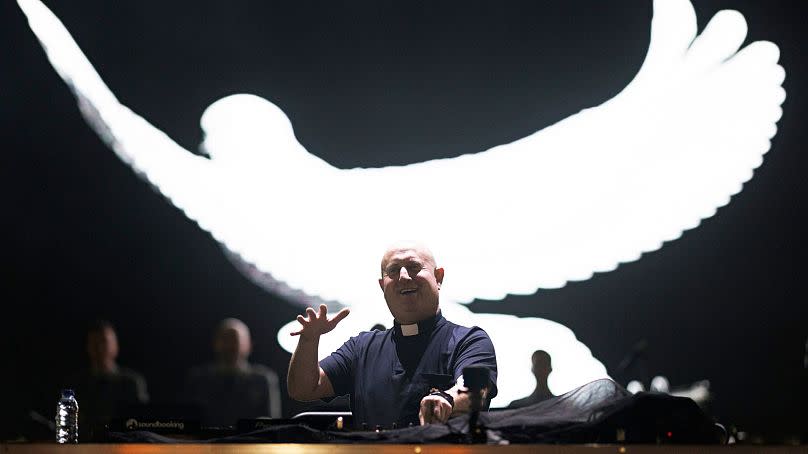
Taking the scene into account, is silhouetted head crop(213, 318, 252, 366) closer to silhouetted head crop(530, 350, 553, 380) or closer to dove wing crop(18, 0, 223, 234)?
dove wing crop(18, 0, 223, 234)

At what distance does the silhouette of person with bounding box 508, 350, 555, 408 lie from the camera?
4980 mm

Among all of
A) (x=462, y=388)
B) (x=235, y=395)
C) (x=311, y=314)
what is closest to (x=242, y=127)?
(x=235, y=395)

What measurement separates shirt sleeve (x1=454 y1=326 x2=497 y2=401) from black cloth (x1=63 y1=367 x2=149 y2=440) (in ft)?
7.32

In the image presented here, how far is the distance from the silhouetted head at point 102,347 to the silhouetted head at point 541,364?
2.24 m

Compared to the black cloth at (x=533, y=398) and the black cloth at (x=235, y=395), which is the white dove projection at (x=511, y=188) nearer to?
the black cloth at (x=533, y=398)

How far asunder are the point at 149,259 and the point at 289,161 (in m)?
0.98

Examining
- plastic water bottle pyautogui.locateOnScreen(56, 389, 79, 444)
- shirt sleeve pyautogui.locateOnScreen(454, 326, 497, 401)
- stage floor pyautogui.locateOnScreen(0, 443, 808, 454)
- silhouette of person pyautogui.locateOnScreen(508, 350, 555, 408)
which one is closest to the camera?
stage floor pyautogui.locateOnScreen(0, 443, 808, 454)

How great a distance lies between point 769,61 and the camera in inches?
207

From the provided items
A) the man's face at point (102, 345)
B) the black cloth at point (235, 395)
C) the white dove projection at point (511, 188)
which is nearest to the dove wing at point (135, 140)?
the white dove projection at point (511, 188)

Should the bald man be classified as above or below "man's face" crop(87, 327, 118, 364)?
below

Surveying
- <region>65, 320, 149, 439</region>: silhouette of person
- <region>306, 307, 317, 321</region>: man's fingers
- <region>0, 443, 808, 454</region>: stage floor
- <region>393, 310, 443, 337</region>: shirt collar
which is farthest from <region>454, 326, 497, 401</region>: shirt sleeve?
<region>65, 320, 149, 439</region>: silhouette of person

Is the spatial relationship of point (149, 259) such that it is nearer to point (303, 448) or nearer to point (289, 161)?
point (289, 161)

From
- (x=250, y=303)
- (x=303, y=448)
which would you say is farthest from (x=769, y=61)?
(x=303, y=448)

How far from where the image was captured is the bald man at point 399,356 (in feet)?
10.4
